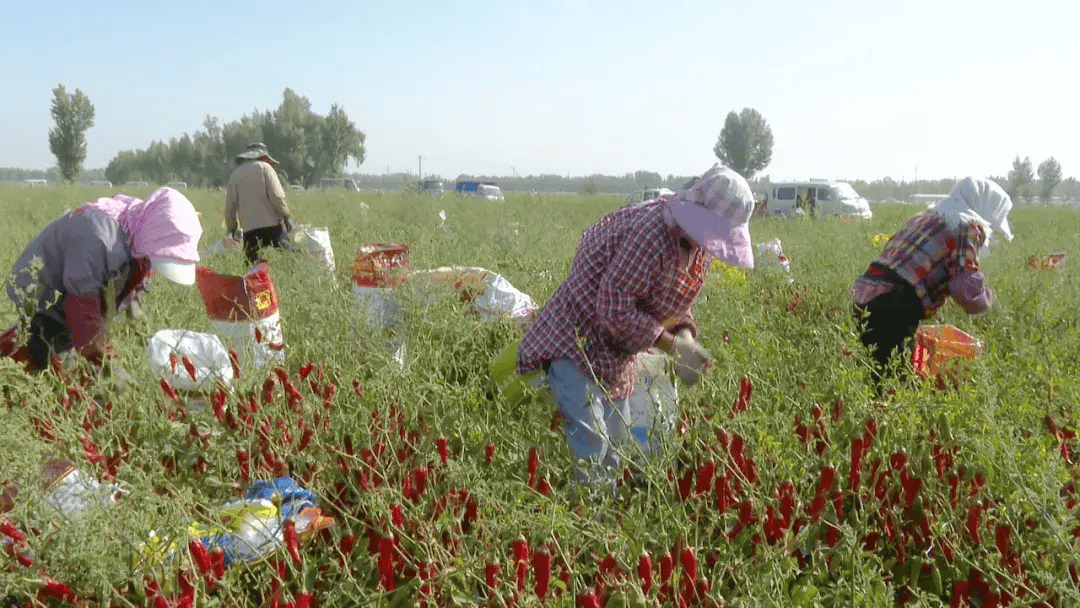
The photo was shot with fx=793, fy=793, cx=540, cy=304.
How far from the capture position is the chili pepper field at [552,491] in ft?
4.84

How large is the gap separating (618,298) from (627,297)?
3 cm

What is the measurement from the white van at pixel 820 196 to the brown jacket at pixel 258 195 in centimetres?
1560

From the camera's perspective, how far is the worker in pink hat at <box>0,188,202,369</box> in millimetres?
2689

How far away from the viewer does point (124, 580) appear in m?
1.48

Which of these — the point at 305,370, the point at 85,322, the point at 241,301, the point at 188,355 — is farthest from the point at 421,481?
the point at 241,301

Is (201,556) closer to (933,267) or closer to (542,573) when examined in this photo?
(542,573)

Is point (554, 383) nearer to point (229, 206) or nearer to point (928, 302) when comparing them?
point (928, 302)

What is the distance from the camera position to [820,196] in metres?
20.9

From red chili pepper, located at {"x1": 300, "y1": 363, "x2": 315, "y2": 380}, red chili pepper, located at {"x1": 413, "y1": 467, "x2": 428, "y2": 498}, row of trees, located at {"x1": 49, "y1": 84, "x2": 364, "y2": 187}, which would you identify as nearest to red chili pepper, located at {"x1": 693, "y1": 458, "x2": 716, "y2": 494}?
red chili pepper, located at {"x1": 413, "y1": 467, "x2": 428, "y2": 498}

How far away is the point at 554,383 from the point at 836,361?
868 mm

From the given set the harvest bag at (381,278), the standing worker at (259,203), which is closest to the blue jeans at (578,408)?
the harvest bag at (381,278)

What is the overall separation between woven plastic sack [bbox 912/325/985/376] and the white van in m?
16.2

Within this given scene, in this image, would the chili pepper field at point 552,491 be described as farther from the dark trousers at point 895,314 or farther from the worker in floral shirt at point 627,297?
the dark trousers at point 895,314

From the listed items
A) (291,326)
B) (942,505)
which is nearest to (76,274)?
(291,326)
